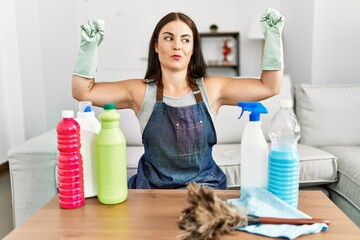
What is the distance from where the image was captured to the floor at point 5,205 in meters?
1.92

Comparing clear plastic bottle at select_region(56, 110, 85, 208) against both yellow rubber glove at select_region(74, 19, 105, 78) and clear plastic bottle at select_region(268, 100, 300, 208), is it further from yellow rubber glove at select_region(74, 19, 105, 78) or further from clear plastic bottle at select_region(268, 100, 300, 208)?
clear plastic bottle at select_region(268, 100, 300, 208)

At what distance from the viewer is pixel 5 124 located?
2857 millimetres

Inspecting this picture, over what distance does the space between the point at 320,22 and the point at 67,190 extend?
2496 millimetres

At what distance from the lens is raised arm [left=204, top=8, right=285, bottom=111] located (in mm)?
1065

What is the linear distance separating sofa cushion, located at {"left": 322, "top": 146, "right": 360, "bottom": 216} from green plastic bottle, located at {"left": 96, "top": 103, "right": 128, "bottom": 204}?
1189 millimetres

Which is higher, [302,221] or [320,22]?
[320,22]

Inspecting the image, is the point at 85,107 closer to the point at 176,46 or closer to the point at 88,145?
the point at 88,145

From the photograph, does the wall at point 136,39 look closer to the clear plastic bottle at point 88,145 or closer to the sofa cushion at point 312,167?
the sofa cushion at point 312,167

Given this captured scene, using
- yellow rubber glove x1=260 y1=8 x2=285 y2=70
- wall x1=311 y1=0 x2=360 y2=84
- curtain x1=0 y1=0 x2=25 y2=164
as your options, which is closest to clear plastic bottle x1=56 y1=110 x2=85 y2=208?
yellow rubber glove x1=260 y1=8 x2=285 y2=70

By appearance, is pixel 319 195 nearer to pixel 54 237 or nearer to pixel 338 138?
pixel 54 237

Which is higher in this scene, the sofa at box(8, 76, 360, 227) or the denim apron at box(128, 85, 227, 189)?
the denim apron at box(128, 85, 227, 189)

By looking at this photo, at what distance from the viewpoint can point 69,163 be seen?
2.83ft

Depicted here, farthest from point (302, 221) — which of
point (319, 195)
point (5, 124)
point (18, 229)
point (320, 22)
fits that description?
point (5, 124)

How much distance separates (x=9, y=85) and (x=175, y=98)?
2.22m
